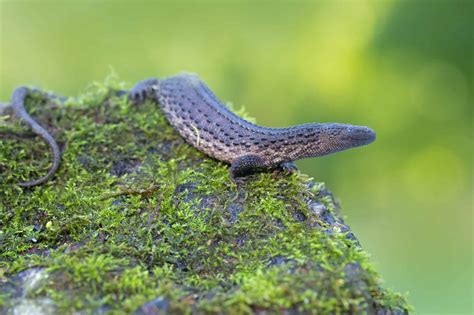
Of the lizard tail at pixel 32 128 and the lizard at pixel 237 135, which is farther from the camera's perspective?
the lizard tail at pixel 32 128

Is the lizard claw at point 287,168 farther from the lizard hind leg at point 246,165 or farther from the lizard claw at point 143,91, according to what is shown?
the lizard claw at point 143,91

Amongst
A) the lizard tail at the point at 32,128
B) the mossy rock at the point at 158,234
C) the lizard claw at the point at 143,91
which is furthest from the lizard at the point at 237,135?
the lizard claw at the point at 143,91

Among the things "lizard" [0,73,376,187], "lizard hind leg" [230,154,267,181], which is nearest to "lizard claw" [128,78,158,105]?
"lizard" [0,73,376,187]

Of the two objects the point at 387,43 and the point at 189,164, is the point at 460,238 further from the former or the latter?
the point at 189,164

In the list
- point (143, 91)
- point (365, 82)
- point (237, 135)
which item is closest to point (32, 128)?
point (143, 91)

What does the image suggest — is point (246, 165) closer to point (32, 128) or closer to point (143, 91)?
point (143, 91)

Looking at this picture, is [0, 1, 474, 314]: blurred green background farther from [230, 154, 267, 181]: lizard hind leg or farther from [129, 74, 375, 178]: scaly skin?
[230, 154, 267, 181]: lizard hind leg
